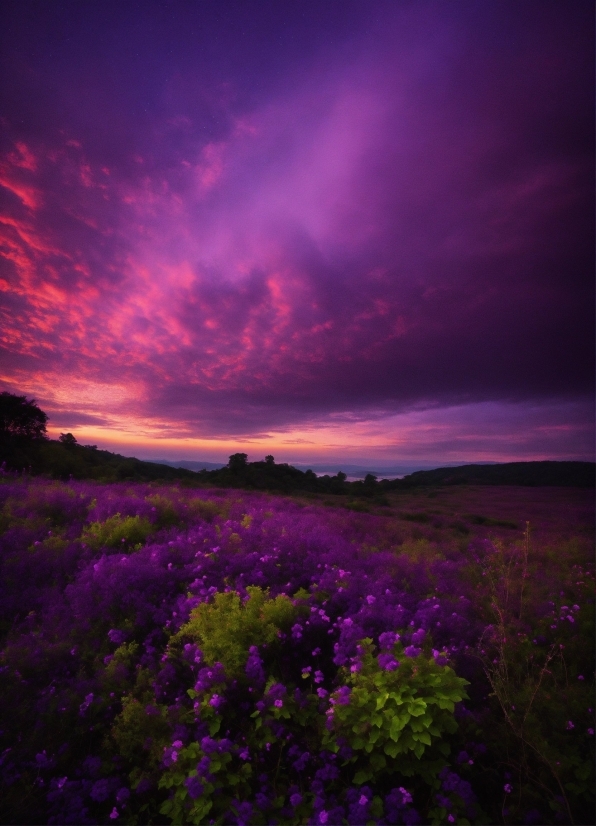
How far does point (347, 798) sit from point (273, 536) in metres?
4.82

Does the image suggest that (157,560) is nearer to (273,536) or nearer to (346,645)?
(273,536)

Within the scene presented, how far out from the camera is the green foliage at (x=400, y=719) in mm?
3039

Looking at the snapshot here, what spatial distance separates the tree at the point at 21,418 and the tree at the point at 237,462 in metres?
13.3

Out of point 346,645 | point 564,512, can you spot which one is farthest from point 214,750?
point 564,512

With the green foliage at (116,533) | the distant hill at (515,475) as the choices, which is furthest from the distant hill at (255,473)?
the green foliage at (116,533)

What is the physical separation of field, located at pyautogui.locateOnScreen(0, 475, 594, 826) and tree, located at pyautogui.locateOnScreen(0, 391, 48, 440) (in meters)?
17.4

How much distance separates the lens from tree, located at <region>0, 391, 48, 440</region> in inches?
838

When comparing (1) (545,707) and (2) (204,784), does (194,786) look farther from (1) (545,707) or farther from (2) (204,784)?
(1) (545,707)

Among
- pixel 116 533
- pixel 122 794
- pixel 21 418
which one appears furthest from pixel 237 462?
pixel 122 794

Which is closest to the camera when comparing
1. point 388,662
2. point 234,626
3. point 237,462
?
point 388,662

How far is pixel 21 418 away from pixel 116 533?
1886cm

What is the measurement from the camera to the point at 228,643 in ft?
14.1

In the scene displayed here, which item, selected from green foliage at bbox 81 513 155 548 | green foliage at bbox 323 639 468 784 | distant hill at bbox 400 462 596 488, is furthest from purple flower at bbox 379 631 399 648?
distant hill at bbox 400 462 596 488

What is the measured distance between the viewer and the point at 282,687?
3707 mm
